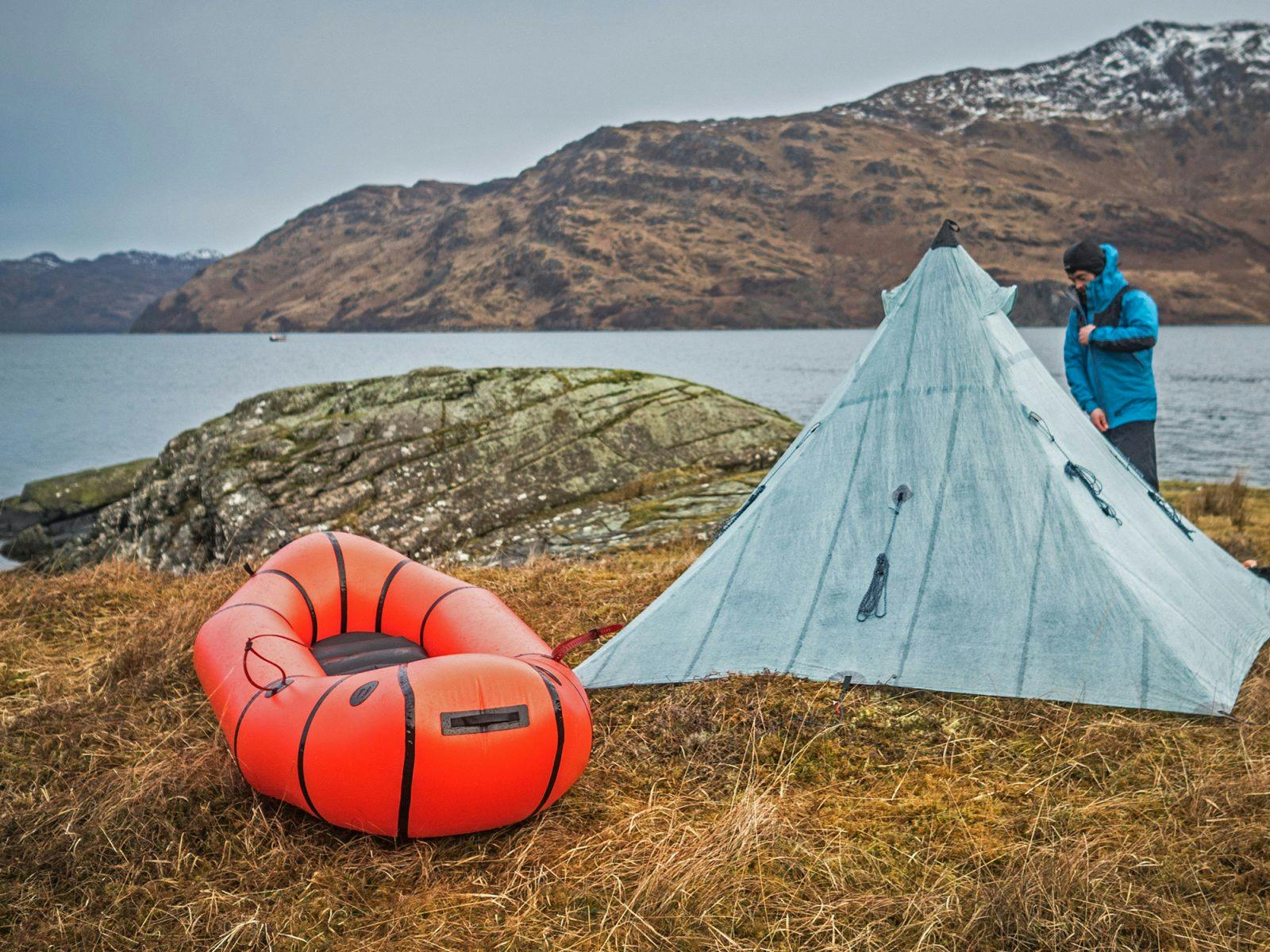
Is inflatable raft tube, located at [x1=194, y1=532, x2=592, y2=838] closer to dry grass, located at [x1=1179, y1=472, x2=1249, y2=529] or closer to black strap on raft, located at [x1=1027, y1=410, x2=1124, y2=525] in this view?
black strap on raft, located at [x1=1027, y1=410, x2=1124, y2=525]

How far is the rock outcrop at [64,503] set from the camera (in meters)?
21.2

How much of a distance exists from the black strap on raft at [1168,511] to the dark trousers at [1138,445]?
61cm

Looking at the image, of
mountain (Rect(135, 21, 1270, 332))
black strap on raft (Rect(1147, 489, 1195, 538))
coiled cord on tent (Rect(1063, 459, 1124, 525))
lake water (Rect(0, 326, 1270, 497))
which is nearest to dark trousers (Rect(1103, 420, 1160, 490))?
black strap on raft (Rect(1147, 489, 1195, 538))

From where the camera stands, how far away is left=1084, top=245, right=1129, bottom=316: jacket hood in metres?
7.21

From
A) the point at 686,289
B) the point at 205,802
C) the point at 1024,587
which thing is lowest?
the point at 205,802

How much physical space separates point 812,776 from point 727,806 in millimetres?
589

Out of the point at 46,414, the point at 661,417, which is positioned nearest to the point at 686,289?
the point at 46,414

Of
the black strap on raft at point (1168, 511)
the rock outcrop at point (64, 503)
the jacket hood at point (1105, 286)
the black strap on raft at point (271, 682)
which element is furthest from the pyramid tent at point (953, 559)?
the rock outcrop at point (64, 503)

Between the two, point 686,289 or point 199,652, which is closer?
point 199,652

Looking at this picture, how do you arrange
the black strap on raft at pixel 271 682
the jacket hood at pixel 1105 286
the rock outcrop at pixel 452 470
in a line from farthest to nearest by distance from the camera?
the rock outcrop at pixel 452 470 < the jacket hood at pixel 1105 286 < the black strap on raft at pixel 271 682

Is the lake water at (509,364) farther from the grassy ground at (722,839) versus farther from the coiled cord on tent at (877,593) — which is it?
the grassy ground at (722,839)

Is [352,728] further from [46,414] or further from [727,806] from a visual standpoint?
[46,414]

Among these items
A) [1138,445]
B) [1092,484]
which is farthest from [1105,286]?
[1092,484]

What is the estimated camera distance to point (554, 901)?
12.1 feet
